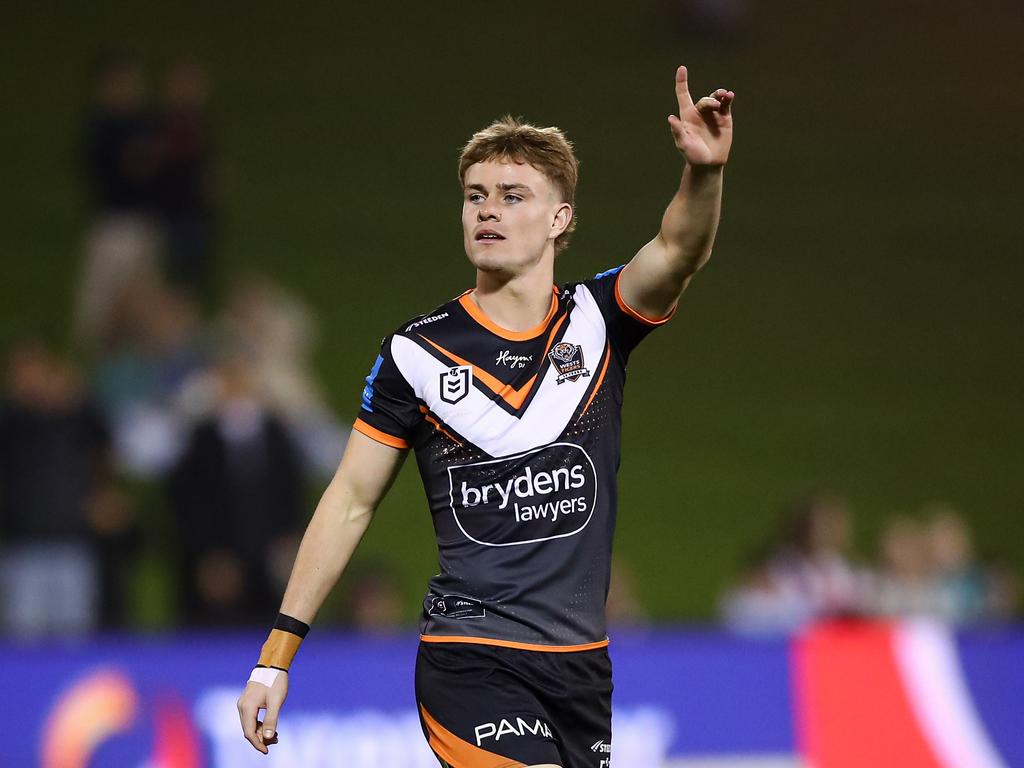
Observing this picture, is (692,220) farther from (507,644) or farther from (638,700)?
(638,700)

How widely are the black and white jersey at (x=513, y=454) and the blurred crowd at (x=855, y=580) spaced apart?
5.46m

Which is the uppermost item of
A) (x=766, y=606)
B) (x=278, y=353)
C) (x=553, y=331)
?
(x=278, y=353)

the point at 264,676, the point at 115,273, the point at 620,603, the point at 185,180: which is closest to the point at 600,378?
the point at 264,676

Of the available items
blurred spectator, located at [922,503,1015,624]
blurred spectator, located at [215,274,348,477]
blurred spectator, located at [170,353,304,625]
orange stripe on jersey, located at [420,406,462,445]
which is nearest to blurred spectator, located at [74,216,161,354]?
blurred spectator, located at [215,274,348,477]

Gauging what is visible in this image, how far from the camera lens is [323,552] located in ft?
15.7

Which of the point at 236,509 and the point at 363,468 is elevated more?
the point at 236,509

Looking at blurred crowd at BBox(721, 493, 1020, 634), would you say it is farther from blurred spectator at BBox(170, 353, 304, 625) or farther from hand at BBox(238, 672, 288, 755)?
hand at BBox(238, 672, 288, 755)

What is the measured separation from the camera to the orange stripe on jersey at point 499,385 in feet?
15.5

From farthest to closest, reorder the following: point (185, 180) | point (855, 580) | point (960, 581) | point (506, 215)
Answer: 1. point (185, 180)
2. point (960, 581)
3. point (855, 580)
4. point (506, 215)

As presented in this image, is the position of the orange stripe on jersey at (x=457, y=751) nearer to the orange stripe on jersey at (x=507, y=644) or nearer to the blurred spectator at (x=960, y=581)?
the orange stripe on jersey at (x=507, y=644)

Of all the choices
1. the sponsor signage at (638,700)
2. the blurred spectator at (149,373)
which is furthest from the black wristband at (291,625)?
the blurred spectator at (149,373)

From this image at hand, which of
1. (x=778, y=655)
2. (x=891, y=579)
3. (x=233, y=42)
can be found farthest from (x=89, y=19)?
(x=778, y=655)

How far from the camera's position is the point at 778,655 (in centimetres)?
852

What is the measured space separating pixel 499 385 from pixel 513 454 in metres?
0.20
